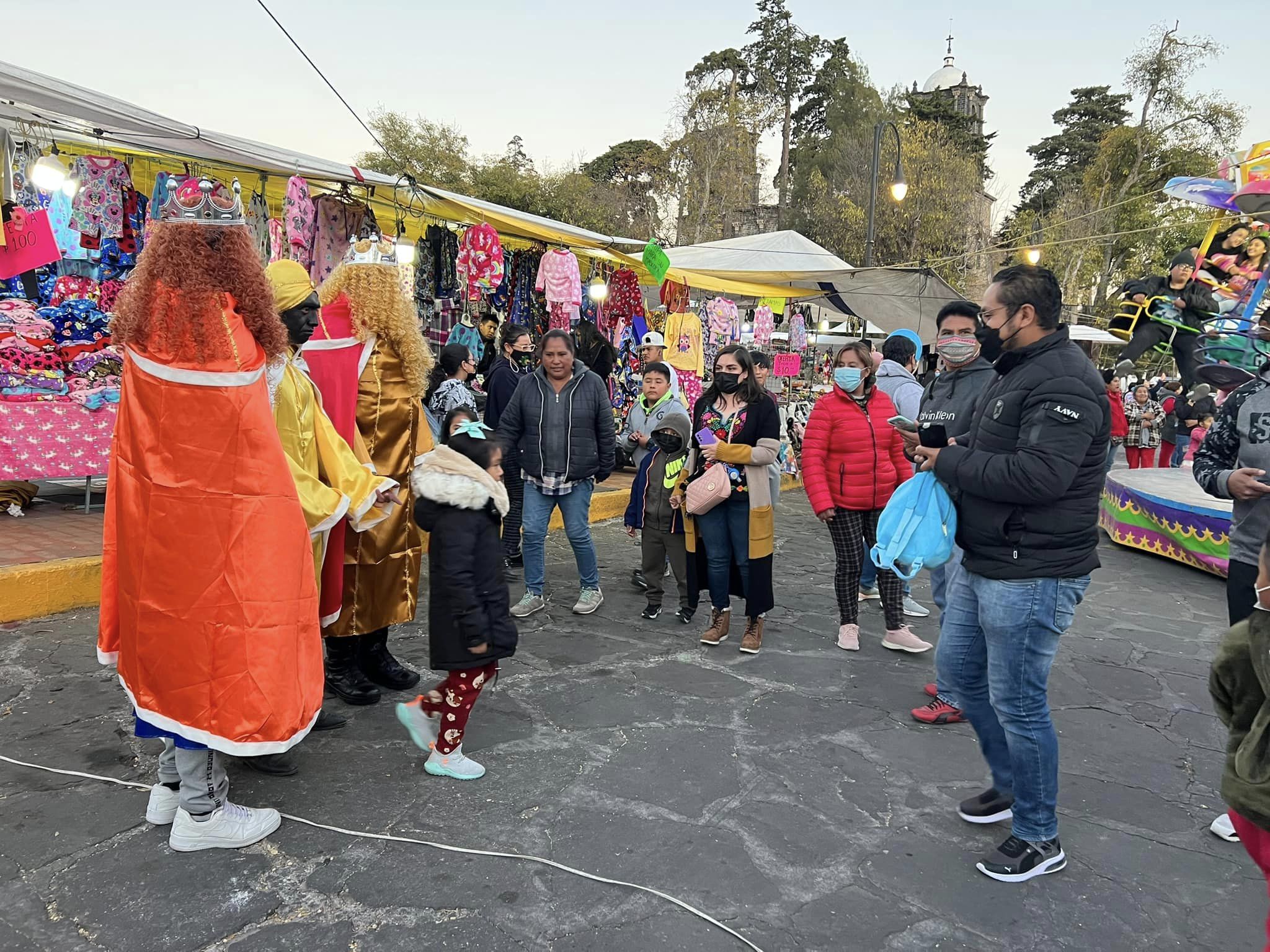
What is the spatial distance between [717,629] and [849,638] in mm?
840

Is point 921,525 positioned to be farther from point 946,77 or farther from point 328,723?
point 946,77

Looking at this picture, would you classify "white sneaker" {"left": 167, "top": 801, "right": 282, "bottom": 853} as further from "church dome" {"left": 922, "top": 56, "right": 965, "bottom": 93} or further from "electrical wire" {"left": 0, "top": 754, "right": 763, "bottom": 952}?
"church dome" {"left": 922, "top": 56, "right": 965, "bottom": 93}

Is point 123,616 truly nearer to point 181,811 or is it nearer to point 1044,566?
point 181,811

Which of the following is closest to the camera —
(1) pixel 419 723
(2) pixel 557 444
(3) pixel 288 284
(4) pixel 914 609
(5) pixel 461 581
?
(5) pixel 461 581

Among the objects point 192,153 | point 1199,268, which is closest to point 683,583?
point 1199,268

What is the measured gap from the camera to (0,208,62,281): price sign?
506 centimetres

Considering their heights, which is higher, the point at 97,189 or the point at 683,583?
the point at 97,189

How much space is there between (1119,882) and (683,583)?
10.4 ft

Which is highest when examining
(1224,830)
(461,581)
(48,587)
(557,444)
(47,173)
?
(47,173)

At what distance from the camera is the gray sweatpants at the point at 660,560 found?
547 centimetres

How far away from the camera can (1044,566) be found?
2.57 meters

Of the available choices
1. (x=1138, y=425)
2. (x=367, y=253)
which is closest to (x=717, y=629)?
(x=367, y=253)

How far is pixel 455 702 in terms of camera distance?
317 cm

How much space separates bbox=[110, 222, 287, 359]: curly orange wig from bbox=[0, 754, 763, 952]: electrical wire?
5.48 ft
